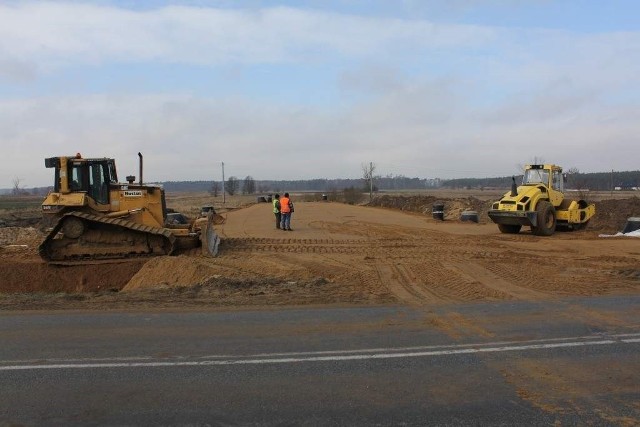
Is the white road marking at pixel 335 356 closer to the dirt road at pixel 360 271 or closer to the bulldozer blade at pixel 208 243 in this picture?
the dirt road at pixel 360 271

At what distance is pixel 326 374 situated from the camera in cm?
586

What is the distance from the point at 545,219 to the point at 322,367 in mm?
18236

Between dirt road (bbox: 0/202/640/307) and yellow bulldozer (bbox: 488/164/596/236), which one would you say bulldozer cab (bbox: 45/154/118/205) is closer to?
dirt road (bbox: 0/202/640/307)

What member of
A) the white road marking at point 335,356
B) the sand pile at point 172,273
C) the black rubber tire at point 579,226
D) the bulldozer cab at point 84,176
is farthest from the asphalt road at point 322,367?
the black rubber tire at point 579,226

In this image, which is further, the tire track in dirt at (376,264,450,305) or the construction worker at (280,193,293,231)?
the construction worker at (280,193,293,231)

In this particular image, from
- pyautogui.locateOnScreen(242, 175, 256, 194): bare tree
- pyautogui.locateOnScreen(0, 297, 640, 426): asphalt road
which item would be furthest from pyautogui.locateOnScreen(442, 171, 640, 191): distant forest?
pyautogui.locateOnScreen(0, 297, 640, 426): asphalt road

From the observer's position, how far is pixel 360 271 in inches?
543

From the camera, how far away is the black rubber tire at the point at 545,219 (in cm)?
2184

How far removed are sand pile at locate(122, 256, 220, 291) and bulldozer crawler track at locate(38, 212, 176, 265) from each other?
4.58 feet

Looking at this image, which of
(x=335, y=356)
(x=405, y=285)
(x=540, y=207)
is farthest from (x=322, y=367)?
(x=540, y=207)

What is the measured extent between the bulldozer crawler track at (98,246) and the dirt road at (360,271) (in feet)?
1.29

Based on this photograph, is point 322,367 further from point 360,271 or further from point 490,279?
point 360,271

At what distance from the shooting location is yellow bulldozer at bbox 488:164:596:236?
2186cm

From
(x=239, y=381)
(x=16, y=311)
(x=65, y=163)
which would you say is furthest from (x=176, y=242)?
(x=239, y=381)
